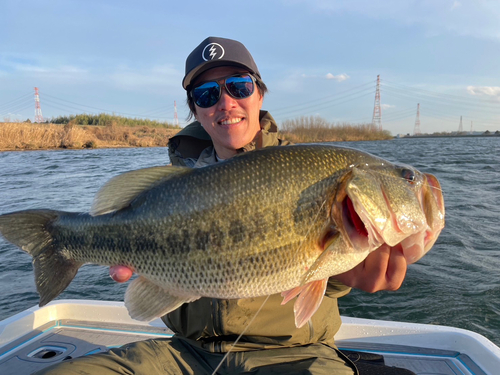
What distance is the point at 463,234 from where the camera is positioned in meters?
9.32

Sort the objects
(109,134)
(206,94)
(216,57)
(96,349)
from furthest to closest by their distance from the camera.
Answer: (109,134), (96,349), (206,94), (216,57)

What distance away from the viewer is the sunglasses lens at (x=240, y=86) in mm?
2783

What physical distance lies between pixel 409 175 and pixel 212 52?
173cm

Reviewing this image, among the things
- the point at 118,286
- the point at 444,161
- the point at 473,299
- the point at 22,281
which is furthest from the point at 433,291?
the point at 444,161

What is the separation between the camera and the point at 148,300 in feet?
6.98

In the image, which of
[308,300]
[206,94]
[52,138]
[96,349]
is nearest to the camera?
[308,300]

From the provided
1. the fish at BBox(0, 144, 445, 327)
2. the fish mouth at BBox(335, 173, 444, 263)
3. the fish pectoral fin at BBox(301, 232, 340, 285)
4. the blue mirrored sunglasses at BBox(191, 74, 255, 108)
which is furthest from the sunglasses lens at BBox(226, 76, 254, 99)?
the fish pectoral fin at BBox(301, 232, 340, 285)

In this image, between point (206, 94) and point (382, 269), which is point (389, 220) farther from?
point (206, 94)

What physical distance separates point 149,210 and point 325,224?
104 centimetres

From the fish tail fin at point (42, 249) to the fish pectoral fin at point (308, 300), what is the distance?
1.41 m

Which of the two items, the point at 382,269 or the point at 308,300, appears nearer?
the point at 308,300

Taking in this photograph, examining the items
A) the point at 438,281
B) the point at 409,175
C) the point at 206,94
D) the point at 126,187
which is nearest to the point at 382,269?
the point at 409,175

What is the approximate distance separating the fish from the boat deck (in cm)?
146

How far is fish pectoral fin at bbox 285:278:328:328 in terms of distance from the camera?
201 centimetres
